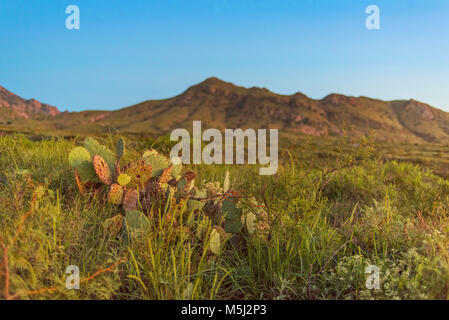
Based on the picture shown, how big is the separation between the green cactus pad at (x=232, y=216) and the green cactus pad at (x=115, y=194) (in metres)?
1.02

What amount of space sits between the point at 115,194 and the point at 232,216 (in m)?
1.15

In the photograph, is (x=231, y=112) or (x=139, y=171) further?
(x=231, y=112)

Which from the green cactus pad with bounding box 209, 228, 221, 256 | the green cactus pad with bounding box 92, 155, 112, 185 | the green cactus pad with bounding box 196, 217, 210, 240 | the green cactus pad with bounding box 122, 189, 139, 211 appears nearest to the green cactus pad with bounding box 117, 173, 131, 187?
the green cactus pad with bounding box 122, 189, 139, 211

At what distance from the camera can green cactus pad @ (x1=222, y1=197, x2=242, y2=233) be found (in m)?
2.88

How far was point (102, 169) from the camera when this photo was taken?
3.19 meters

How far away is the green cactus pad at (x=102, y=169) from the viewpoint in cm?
311

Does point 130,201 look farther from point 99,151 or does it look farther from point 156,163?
point 99,151

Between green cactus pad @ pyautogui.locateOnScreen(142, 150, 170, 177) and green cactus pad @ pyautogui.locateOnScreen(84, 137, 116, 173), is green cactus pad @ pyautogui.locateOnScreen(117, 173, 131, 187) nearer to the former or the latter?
green cactus pad @ pyautogui.locateOnScreen(142, 150, 170, 177)

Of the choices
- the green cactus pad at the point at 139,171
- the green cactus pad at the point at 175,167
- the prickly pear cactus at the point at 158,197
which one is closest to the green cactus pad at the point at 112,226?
the prickly pear cactus at the point at 158,197

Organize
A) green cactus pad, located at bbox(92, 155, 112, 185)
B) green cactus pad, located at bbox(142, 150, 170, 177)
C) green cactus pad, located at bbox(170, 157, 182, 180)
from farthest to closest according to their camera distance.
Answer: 1. green cactus pad, located at bbox(170, 157, 182, 180)
2. green cactus pad, located at bbox(142, 150, 170, 177)
3. green cactus pad, located at bbox(92, 155, 112, 185)

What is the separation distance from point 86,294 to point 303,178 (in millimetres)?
2046

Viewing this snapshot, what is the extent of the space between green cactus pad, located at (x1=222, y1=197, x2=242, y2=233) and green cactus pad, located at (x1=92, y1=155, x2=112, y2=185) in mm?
1243

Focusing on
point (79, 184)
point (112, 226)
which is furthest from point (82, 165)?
point (112, 226)

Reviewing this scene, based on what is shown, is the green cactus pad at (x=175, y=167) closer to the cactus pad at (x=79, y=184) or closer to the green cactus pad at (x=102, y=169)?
the green cactus pad at (x=102, y=169)
